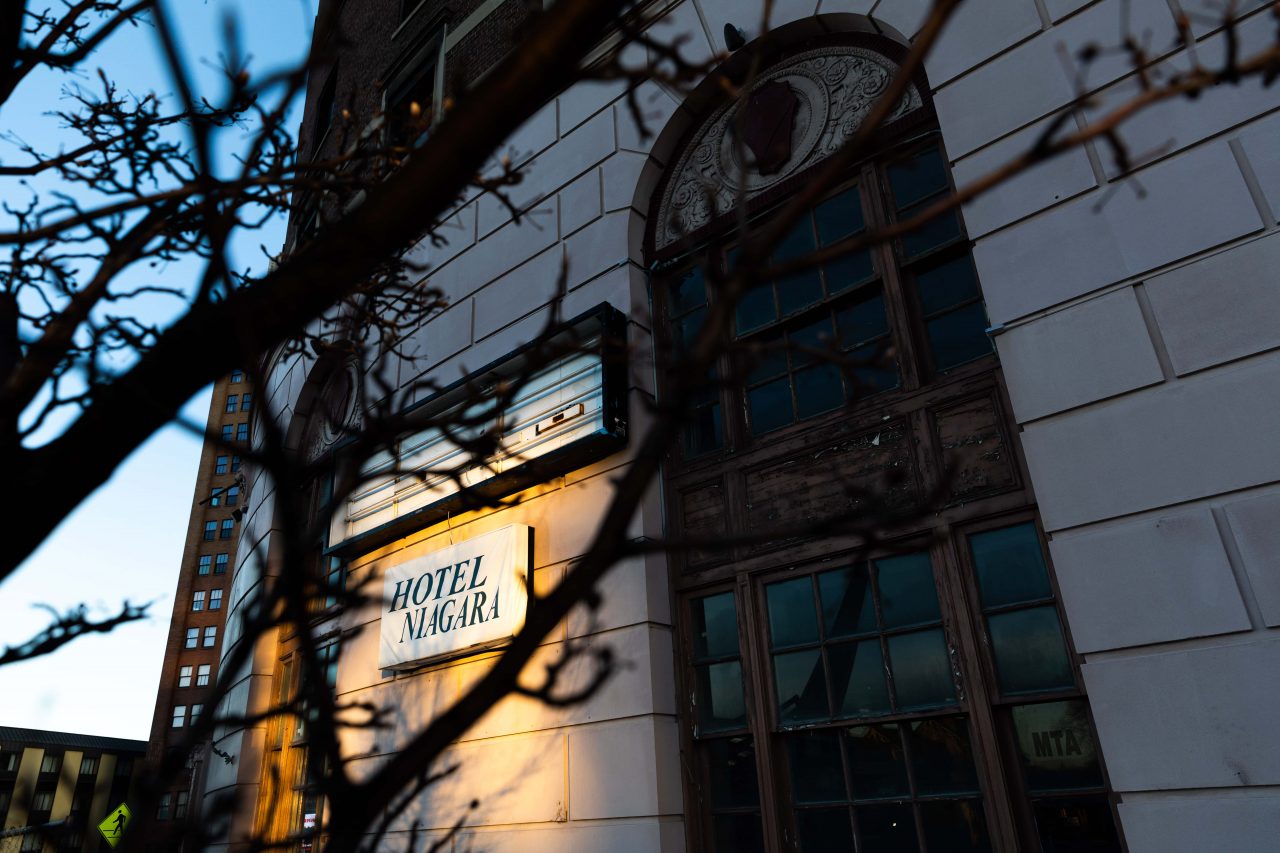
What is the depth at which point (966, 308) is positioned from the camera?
5660 mm

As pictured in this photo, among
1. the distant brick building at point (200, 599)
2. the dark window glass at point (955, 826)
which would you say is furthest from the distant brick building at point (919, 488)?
the distant brick building at point (200, 599)

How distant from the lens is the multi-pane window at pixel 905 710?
4.51 metres

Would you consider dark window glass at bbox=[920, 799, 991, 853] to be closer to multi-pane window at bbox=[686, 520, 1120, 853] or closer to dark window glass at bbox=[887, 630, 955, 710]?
multi-pane window at bbox=[686, 520, 1120, 853]

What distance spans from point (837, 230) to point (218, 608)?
68.3 meters

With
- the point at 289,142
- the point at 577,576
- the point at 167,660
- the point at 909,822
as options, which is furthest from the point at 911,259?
the point at 167,660

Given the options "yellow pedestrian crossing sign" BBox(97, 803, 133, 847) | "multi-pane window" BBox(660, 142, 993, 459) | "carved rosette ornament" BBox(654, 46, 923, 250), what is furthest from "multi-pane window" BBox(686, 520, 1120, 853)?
"yellow pedestrian crossing sign" BBox(97, 803, 133, 847)

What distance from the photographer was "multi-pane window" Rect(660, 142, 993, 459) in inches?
225

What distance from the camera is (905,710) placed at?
5.03 m

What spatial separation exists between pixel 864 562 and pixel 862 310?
193 centimetres

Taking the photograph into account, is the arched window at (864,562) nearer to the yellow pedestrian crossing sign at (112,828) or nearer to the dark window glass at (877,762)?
the dark window glass at (877,762)

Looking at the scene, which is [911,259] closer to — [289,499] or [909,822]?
[909,822]

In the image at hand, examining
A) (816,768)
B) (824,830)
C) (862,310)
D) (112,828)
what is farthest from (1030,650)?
(112,828)

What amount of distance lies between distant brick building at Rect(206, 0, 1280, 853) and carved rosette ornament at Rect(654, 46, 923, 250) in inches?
1.4

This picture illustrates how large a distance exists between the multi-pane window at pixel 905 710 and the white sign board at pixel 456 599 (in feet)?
6.00
